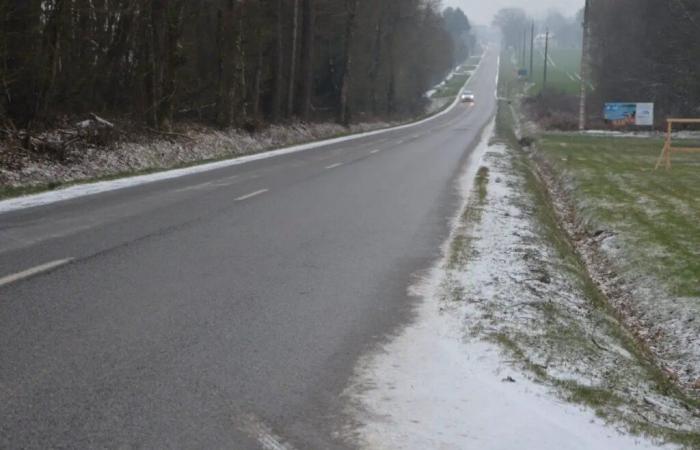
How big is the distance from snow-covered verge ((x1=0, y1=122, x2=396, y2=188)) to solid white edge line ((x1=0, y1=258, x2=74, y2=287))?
825 centimetres

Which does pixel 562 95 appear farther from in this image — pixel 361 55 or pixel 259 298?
pixel 259 298

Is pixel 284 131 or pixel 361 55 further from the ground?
pixel 361 55

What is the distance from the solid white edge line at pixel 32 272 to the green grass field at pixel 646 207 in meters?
6.77

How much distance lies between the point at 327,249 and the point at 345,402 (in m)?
4.97

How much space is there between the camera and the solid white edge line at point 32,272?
7356mm

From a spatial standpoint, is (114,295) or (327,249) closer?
(114,295)

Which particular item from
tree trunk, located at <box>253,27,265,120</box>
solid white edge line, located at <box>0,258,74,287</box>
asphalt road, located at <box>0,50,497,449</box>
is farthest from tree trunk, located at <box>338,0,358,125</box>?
solid white edge line, located at <box>0,258,74,287</box>

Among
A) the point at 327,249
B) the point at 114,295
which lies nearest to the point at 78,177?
the point at 327,249

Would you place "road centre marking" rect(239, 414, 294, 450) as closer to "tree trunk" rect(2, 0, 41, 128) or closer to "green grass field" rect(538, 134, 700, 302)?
"green grass field" rect(538, 134, 700, 302)

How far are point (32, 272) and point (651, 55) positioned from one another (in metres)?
58.4

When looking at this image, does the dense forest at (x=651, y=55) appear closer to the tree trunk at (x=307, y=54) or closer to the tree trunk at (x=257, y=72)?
the tree trunk at (x=307, y=54)

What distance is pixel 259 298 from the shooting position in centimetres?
723

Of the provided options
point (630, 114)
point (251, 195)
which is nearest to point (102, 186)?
point (251, 195)

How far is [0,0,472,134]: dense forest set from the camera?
19.2 meters
